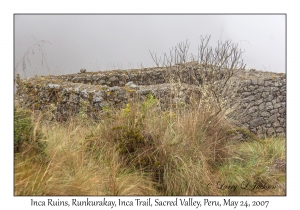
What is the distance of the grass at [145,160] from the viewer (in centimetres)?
327

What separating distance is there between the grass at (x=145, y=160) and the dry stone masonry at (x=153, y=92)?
1045mm

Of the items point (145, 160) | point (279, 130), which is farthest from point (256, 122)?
point (145, 160)

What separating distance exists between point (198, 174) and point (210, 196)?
0.36 m

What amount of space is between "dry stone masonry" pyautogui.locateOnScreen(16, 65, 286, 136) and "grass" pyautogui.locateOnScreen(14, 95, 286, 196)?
3.43 ft

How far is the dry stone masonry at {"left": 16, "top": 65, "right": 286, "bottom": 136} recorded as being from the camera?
275 inches

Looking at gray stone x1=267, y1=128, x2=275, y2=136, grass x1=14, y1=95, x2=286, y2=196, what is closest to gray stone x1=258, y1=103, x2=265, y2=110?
gray stone x1=267, y1=128, x2=275, y2=136

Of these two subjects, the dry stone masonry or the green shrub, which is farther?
the dry stone masonry

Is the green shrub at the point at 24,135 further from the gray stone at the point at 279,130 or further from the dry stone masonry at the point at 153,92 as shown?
the gray stone at the point at 279,130

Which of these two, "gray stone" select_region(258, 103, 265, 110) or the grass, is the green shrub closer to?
the grass

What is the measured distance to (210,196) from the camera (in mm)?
3650

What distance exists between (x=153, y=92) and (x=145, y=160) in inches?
134

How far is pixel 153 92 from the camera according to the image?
736 centimetres

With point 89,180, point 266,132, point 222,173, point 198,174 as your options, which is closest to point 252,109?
point 266,132

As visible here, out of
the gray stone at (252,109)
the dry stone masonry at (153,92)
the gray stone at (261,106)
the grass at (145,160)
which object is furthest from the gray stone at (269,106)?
the grass at (145,160)
